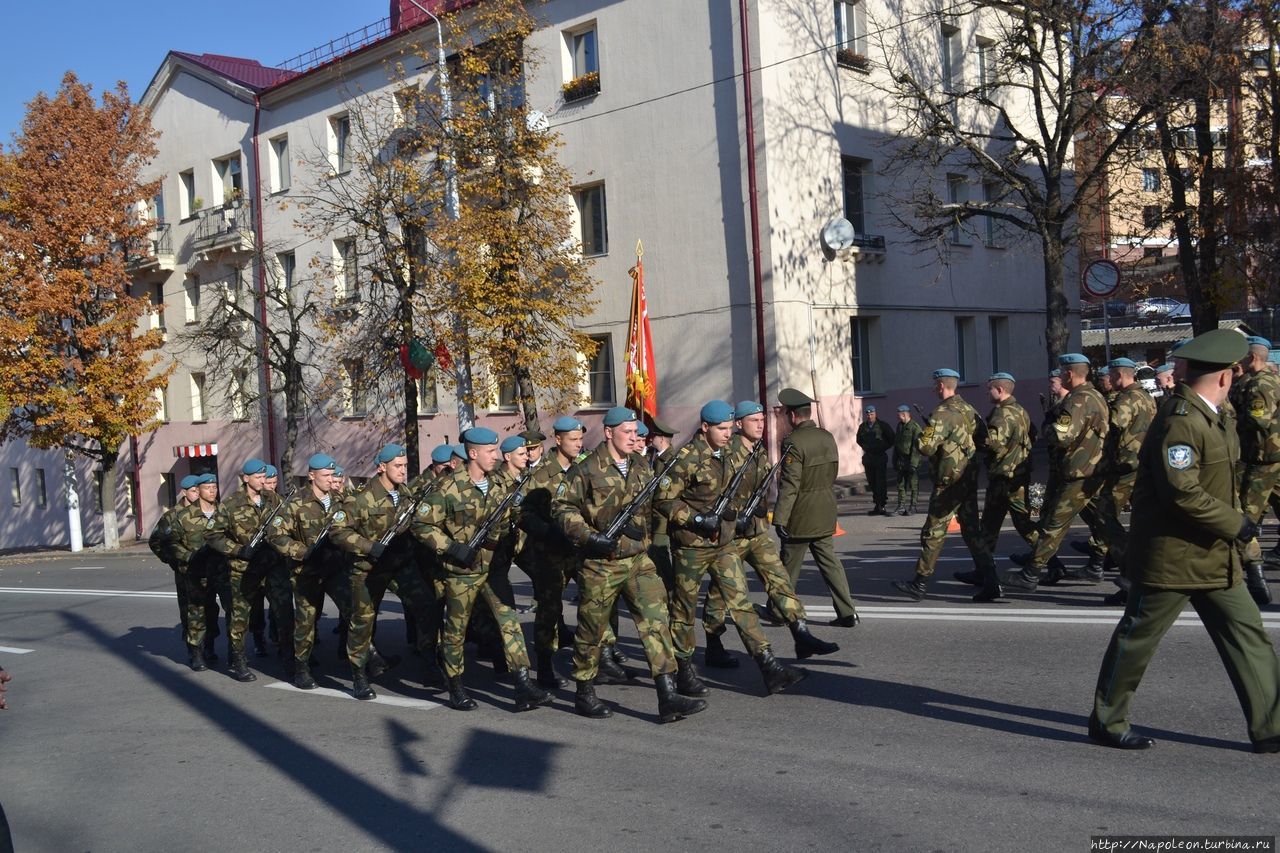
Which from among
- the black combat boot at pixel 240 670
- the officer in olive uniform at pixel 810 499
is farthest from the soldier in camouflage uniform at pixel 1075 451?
the black combat boot at pixel 240 670

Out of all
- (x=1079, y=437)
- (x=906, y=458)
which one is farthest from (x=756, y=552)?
(x=906, y=458)

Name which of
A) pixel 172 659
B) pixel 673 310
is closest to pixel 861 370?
pixel 673 310

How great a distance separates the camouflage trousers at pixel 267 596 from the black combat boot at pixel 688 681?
12.0ft

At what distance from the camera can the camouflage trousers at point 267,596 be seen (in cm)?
940

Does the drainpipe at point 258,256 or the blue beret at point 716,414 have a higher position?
the drainpipe at point 258,256

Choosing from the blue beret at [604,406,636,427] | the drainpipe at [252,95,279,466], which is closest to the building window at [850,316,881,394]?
the drainpipe at [252,95,279,466]

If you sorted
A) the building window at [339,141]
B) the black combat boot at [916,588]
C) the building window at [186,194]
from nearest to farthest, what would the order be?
1. the black combat boot at [916,588]
2. the building window at [339,141]
3. the building window at [186,194]

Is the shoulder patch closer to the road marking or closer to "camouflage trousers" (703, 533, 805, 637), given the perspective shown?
"camouflage trousers" (703, 533, 805, 637)

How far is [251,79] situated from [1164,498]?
34.0 meters

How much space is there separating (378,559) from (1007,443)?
510cm

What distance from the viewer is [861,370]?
2411 cm

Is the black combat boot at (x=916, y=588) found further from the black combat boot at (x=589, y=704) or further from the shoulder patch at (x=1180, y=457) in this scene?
the shoulder patch at (x=1180, y=457)

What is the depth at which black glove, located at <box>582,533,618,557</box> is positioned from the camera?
263 inches

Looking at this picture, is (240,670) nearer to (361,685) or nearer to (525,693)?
(361,685)
